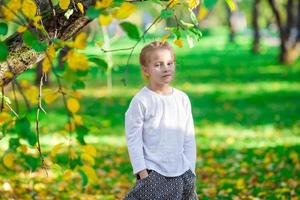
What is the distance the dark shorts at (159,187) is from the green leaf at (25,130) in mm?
1943

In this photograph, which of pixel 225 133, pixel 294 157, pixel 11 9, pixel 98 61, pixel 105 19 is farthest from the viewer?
pixel 225 133

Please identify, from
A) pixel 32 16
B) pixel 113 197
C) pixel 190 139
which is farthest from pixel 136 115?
pixel 113 197

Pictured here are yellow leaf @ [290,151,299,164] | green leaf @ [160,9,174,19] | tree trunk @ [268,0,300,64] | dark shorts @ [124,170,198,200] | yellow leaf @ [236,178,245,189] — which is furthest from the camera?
tree trunk @ [268,0,300,64]

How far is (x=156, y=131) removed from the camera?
4.86 m

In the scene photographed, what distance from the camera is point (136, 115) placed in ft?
15.8

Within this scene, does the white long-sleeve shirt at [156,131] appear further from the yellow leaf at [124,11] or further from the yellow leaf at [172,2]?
the yellow leaf at [124,11]

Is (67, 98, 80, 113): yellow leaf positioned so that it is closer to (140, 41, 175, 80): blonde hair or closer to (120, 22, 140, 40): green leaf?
(120, 22, 140, 40): green leaf

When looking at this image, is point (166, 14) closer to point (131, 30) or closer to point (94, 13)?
point (131, 30)

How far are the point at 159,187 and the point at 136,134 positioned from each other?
391 millimetres

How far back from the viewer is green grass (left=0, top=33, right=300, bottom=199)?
8.15 m

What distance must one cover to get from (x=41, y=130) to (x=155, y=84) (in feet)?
26.9

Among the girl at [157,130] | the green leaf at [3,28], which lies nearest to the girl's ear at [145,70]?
the girl at [157,130]

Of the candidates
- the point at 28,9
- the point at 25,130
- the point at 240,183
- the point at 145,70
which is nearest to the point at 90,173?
the point at 25,130

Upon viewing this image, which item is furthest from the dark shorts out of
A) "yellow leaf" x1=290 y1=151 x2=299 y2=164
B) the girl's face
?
"yellow leaf" x1=290 y1=151 x2=299 y2=164
